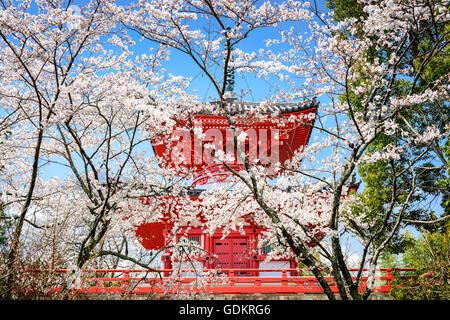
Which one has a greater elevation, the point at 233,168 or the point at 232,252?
the point at 233,168

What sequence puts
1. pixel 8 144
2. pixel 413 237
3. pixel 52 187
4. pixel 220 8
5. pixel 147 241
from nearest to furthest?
1. pixel 220 8
2. pixel 8 144
3. pixel 52 187
4. pixel 413 237
5. pixel 147 241

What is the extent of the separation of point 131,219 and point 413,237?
9574mm

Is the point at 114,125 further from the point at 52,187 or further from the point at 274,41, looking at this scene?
the point at 274,41

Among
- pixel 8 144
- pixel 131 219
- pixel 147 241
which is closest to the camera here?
pixel 8 144

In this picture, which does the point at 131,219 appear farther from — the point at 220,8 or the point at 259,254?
the point at 220,8

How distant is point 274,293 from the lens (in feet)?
33.5

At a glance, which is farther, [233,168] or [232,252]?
[232,252]

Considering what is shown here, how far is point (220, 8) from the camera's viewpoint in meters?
5.29

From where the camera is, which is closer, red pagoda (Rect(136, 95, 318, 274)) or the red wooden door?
red pagoda (Rect(136, 95, 318, 274))

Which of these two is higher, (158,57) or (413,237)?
(158,57)

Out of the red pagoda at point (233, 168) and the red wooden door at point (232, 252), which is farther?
the red wooden door at point (232, 252)
